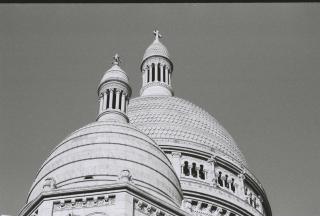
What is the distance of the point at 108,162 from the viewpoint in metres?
26.4

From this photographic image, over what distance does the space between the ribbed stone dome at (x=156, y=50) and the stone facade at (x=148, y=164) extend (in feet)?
0.39

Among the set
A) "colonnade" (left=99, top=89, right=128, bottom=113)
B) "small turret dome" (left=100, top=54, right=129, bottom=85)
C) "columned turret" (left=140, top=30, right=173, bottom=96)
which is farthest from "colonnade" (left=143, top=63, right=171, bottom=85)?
"colonnade" (left=99, top=89, right=128, bottom=113)

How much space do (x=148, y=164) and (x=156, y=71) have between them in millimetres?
30550

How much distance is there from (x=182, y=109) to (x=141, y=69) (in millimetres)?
9854

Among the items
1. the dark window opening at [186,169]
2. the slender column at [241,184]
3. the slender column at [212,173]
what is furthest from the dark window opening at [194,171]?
the slender column at [241,184]

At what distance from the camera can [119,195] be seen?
23.3 m

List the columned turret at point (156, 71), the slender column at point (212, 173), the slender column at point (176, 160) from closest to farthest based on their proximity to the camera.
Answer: the slender column at point (176, 160), the slender column at point (212, 173), the columned turret at point (156, 71)

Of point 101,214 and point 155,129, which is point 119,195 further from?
point 155,129

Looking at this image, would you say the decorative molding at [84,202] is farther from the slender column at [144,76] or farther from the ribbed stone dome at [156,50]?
the ribbed stone dome at [156,50]

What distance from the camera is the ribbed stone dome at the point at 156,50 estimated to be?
58.4 meters

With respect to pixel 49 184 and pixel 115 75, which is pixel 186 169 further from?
pixel 49 184

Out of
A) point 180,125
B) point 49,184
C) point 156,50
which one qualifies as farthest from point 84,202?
point 156,50

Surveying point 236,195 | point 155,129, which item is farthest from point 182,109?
point 236,195

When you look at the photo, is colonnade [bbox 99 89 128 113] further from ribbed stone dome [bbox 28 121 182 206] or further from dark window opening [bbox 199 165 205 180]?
dark window opening [bbox 199 165 205 180]
